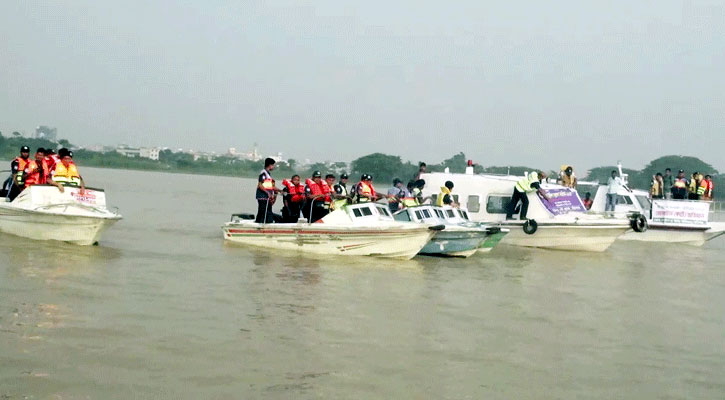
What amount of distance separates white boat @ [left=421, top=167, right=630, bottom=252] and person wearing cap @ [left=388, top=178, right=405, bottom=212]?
156 cm

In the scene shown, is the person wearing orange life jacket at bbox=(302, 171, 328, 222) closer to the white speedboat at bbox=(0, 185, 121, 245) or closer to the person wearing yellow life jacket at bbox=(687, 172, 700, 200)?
the white speedboat at bbox=(0, 185, 121, 245)

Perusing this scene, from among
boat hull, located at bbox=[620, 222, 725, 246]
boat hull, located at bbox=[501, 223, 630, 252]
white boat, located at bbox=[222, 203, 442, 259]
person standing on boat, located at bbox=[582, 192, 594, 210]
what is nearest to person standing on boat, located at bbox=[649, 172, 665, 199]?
boat hull, located at bbox=[620, 222, 725, 246]

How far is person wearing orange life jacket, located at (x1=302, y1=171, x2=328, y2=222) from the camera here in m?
20.6

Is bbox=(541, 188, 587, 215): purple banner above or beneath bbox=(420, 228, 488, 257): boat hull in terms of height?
above

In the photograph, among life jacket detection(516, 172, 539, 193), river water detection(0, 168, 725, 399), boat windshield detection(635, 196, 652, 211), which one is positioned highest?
life jacket detection(516, 172, 539, 193)

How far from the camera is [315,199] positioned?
2052cm

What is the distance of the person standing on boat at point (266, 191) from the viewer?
68.2 ft

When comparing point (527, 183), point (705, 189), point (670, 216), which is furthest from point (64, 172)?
point (705, 189)

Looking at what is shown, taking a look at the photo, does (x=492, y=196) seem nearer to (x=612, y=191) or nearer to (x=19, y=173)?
(x=612, y=191)

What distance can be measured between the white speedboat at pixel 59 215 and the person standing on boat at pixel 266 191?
3.52 meters

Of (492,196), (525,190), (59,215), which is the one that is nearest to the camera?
(59,215)

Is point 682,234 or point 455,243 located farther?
point 682,234

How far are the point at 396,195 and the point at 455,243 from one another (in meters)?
3.00

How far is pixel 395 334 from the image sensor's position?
1159cm
